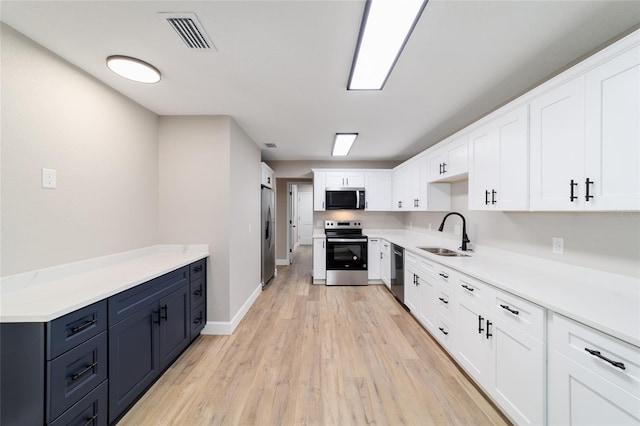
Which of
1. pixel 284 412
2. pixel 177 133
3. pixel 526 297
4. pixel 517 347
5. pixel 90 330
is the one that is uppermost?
pixel 177 133

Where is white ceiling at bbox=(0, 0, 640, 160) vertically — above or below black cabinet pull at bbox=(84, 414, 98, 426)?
above

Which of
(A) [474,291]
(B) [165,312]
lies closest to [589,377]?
(A) [474,291]

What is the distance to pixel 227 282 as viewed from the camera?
2.78 meters

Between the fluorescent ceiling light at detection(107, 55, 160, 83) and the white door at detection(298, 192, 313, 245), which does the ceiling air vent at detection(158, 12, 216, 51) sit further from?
the white door at detection(298, 192, 313, 245)

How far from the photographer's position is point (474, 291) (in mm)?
1895

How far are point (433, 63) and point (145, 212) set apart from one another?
3115 mm

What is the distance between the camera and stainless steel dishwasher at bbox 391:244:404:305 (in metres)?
3.52

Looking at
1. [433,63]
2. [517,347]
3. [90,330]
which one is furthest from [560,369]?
[90,330]

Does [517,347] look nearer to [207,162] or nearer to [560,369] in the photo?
[560,369]

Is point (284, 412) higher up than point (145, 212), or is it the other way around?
point (145, 212)

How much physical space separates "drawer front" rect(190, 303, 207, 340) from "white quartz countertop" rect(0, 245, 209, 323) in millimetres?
592

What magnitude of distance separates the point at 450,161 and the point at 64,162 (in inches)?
144

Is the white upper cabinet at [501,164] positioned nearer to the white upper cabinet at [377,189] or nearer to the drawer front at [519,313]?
the drawer front at [519,313]

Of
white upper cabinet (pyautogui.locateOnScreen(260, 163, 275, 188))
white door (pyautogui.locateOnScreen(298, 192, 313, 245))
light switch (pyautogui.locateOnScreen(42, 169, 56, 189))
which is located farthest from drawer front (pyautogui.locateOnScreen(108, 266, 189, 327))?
white door (pyautogui.locateOnScreen(298, 192, 313, 245))
